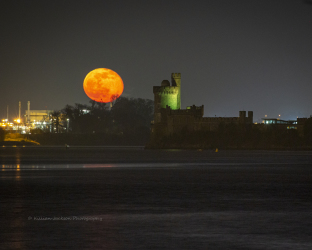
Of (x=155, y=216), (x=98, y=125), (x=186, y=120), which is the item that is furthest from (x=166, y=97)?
(x=155, y=216)

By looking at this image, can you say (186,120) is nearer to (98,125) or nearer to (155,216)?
(98,125)

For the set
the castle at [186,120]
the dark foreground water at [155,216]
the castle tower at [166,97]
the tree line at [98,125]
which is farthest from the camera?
the tree line at [98,125]

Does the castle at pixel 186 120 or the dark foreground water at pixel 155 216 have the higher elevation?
the castle at pixel 186 120

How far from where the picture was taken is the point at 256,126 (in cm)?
12688

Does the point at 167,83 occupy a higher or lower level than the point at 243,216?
higher

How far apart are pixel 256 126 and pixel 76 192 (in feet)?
344

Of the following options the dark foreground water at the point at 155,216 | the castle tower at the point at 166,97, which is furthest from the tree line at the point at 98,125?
the dark foreground water at the point at 155,216

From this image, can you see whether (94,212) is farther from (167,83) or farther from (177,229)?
(167,83)

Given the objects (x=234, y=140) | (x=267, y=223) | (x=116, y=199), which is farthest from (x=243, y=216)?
(x=234, y=140)

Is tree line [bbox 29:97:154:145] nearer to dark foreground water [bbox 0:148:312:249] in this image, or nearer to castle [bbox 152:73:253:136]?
castle [bbox 152:73:253:136]

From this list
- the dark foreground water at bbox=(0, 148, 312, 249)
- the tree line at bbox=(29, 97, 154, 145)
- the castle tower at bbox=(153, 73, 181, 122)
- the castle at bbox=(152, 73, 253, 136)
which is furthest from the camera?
the tree line at bbox=(29, 97, 154, 145)

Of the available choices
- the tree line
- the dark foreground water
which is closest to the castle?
the tree line

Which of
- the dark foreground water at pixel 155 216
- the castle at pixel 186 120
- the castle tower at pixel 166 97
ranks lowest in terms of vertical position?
the dark foreground water at pixel 155 216

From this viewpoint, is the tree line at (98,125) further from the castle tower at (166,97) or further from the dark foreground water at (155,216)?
the dark foreground water at (155,216)
